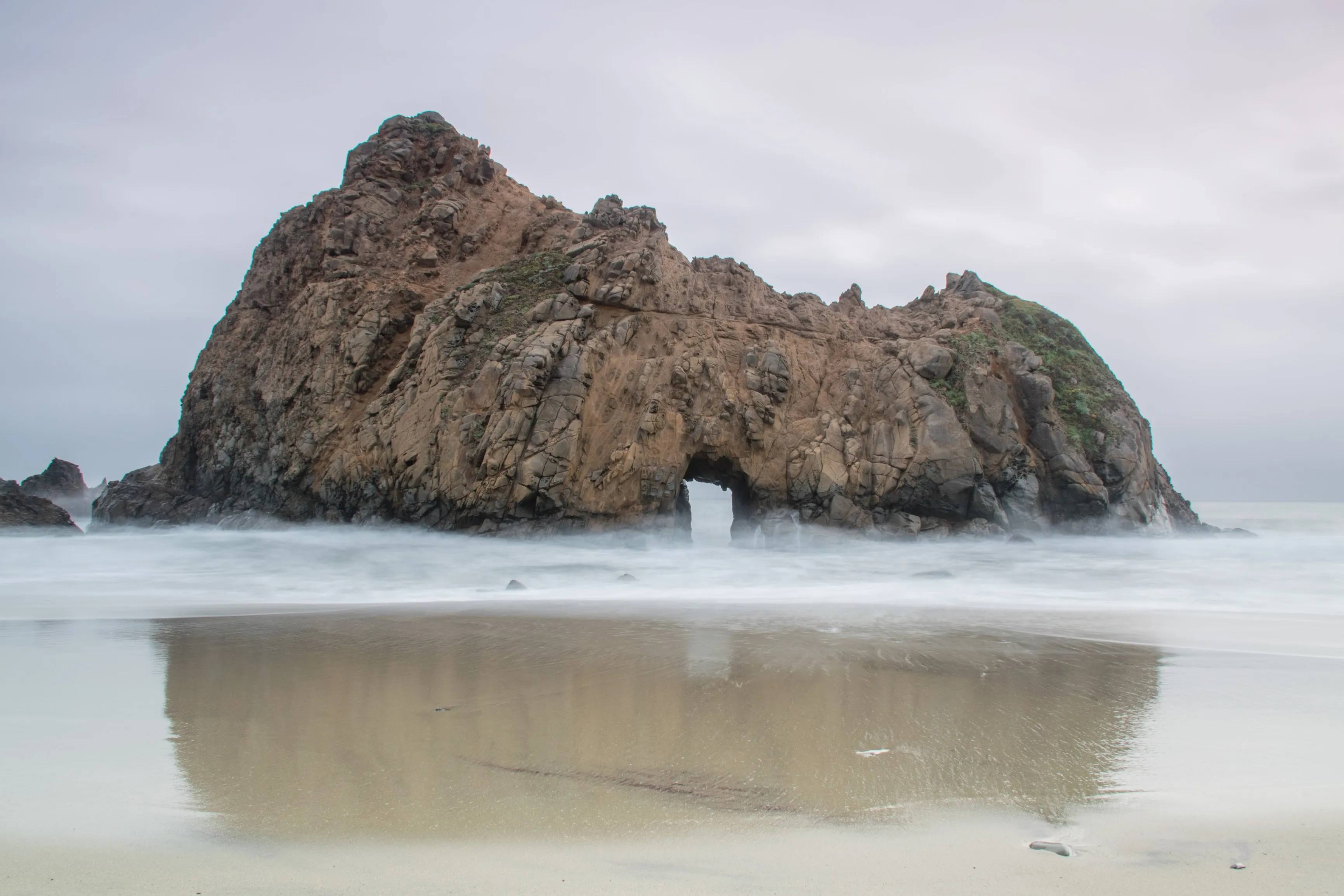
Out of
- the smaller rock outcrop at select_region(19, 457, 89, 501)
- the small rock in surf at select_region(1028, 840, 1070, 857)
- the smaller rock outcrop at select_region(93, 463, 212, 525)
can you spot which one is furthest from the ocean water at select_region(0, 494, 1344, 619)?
the smaller rock outcrop at select_region(19, 457, 89, 501)

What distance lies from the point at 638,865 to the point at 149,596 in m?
11.5

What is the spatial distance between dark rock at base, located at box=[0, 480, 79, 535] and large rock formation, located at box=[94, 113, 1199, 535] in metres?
1.49

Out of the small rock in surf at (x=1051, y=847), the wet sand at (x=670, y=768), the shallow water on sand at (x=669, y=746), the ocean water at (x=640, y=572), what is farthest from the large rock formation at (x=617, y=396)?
the small rock in surf at (x=1051, y=847)

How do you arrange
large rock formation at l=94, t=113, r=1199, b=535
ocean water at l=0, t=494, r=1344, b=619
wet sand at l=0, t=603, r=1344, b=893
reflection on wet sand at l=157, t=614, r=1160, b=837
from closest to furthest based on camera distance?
wet sand at l=0, t=603, r=1344, b=893, reflection on wet sand at l=157, t=614, r=1160, b=837, ocean water at l=0, t=494, r=1344, b=619, large rock formation at l=94, t=113, r=1199, b=535

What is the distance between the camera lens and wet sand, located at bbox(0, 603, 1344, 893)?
2787 mm

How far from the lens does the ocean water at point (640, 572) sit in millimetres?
10859

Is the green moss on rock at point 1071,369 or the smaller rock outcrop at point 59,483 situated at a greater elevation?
the green moss on rock at point 1071,369

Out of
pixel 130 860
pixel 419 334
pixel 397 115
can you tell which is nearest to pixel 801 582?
pixel 130 860

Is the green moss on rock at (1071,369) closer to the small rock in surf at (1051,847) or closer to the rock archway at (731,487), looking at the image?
the rock archway at (731,487)

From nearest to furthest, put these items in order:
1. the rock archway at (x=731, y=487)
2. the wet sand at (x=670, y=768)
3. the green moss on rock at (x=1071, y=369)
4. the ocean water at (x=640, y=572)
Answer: the wet sand at (x=670, y=768), the ocean water at (x=640, y=572), the rock archway at (x=731, y=487), the green moss on rock at (x=1071, y=369)

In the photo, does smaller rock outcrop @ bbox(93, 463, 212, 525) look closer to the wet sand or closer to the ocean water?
the ocean water

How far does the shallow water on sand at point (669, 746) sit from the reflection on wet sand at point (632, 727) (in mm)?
22

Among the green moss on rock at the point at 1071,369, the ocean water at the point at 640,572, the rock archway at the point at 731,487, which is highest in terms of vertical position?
the green moss on rock at the point at 1071,369

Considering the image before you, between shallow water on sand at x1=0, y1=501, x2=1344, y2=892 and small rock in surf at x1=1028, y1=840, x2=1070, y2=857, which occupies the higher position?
small rock in surf at x1=1028, y1=840, x2=1070, y2=857
